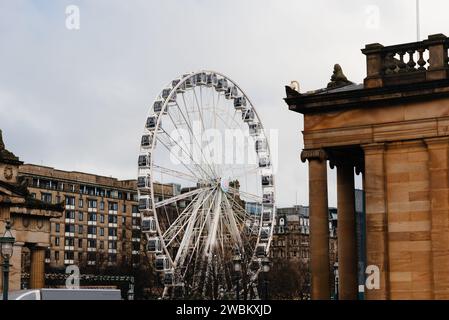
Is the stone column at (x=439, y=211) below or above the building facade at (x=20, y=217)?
below

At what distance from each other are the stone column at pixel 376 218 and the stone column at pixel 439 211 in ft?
4.61

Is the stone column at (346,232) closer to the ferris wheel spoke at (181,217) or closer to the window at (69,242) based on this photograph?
the ferris wheel spoke at (181,217)

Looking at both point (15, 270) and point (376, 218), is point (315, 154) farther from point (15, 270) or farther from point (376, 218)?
point (15, 270)

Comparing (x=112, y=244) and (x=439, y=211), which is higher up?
(x=112, y=244)

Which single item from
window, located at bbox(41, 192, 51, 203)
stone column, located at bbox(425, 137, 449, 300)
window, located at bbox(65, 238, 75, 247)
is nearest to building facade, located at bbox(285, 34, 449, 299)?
stone column, located at bbox(425, 137, 449, 300)

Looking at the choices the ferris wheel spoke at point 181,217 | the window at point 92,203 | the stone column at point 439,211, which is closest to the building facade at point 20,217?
the ferris wheel spoke at point 181,217

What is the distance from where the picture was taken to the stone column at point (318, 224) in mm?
29188

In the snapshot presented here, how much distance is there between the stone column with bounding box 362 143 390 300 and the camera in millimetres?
27812

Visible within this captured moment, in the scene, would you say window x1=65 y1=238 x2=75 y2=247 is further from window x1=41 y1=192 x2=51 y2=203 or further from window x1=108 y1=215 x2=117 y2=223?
window x1=108 y1=215 x2=117 y2=223

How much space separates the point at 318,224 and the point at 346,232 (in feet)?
8.72

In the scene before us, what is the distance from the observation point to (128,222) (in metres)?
199

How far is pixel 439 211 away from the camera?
27219mm

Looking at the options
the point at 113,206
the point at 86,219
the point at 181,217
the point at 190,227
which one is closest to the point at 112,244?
the point at 113,206

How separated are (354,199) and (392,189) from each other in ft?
12.0
